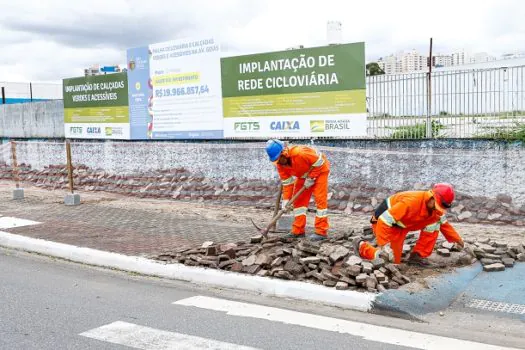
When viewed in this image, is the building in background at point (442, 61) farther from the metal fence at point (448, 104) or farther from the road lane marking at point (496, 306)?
the road lane marking at point (496, 306)

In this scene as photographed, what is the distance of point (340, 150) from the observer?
1159 cm

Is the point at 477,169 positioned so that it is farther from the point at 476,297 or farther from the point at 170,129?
the point at 170,129

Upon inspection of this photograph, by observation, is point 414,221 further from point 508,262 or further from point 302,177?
point 302,177

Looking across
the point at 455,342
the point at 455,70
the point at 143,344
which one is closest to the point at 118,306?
the point at 143,344

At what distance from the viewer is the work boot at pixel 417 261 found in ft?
23.2

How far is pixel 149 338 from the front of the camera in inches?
197

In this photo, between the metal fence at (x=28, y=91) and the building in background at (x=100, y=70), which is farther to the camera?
the metal fence at (x=28, y=91)

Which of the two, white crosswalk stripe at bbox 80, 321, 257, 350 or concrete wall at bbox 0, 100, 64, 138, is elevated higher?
concrete wall at bbox 0, 100, 64, 138

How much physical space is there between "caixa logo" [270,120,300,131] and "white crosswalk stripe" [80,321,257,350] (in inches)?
304

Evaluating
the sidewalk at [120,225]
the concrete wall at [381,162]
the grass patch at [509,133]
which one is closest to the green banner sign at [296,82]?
the concrete wall at [381,162]

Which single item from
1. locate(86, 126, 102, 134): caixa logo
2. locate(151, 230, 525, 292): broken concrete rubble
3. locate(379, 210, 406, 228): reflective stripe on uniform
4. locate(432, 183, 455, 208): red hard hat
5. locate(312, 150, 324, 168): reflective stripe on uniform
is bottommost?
locate(151, 230, 525, 292): broken concrete rubble

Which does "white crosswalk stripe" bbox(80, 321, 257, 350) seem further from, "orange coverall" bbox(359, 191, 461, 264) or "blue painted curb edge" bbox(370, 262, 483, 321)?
"orange coverall" bbox(359, 191, 461, 264)

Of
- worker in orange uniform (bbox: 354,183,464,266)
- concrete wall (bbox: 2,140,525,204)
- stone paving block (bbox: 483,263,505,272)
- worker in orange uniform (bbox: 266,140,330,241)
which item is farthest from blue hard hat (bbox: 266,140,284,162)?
concrete wall (bbox: 2,140,525,204)

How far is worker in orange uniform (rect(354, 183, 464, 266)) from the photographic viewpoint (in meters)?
6.59
